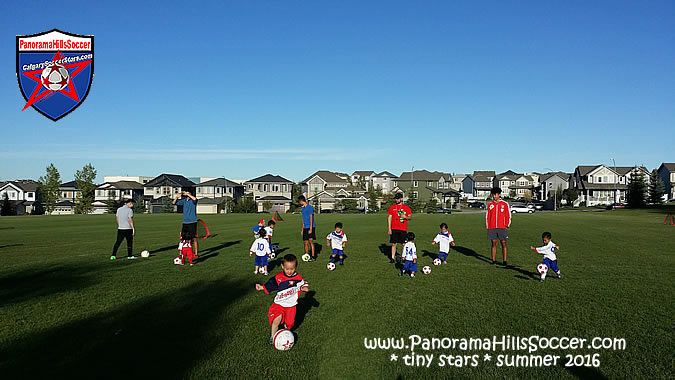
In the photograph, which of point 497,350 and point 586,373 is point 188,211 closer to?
point 497,350

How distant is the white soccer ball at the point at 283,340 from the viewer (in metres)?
6.32

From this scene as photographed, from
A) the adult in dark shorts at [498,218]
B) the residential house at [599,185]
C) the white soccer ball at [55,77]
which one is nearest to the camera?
the adult in dark shorts at [498,218]

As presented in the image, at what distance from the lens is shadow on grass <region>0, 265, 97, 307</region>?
9.62 m

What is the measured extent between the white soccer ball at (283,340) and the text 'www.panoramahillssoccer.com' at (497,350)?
4.18 ft

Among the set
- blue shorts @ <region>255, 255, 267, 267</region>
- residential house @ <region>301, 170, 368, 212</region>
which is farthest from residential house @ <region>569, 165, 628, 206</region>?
blue shorts @ <region>255, 255, 267, 267</region>

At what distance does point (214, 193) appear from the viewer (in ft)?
323

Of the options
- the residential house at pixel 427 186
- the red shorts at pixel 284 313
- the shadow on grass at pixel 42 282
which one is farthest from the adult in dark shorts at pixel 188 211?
the residential house at pixel 427 186

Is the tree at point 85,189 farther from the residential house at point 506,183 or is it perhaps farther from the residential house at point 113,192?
the residential house at point 506,183

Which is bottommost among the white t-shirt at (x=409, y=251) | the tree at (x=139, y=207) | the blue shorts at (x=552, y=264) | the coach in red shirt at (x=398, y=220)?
the tree at (x=139, y=207)

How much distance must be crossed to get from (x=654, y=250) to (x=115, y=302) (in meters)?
21.1

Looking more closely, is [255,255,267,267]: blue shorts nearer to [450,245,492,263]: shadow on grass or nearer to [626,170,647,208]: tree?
[450,245,492,263]: shadow on grass

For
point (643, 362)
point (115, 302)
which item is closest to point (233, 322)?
point (115, 302)

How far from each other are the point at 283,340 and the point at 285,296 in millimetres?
854

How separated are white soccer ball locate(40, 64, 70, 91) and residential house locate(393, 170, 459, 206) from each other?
9244 centimetres
